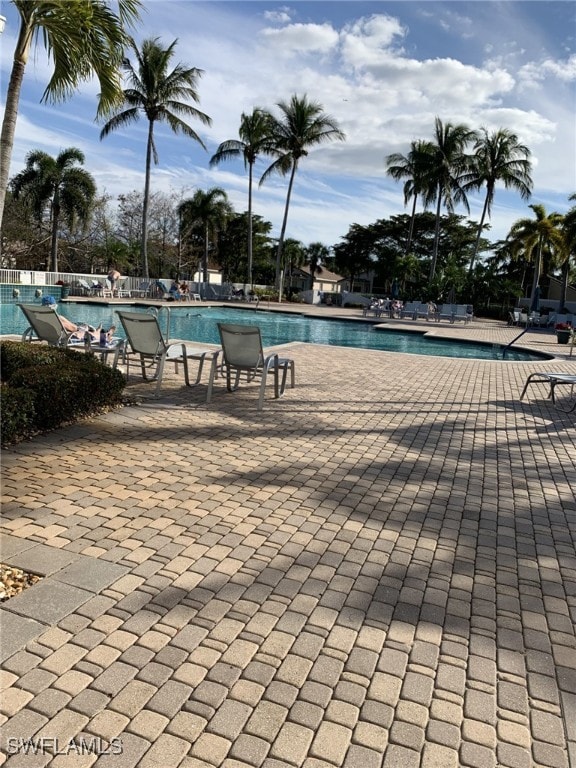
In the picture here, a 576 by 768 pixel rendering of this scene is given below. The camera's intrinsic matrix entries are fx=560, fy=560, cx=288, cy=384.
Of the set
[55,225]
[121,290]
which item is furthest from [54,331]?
[55,225]

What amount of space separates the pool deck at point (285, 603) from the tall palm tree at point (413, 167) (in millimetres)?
35366

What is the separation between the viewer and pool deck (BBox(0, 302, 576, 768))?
1916mm

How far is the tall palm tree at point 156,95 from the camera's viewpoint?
29719 mm

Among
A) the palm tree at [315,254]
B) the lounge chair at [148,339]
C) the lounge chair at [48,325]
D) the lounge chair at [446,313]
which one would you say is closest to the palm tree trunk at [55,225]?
the lounge chair at [446,313]

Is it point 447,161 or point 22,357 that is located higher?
point 447,161

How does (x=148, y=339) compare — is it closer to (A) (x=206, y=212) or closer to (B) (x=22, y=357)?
(B) (x=22, y=357)

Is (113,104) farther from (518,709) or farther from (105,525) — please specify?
(518,709)

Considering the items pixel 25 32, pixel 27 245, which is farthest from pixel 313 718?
pixel 27 245

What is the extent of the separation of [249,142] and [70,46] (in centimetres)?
3624

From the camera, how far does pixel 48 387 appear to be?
5.00 metres

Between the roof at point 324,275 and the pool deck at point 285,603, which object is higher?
the roof at point 324,275

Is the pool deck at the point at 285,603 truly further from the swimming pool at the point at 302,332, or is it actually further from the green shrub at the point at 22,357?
the swimming pool at the point at 302,332

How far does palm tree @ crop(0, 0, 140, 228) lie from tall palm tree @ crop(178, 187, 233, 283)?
3892cm

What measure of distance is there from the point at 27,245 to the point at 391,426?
1461 inches
